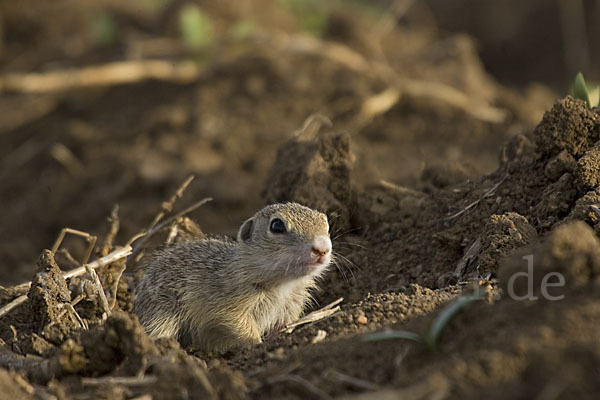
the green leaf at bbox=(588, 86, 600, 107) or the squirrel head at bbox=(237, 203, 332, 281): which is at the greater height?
the green leaf at bbox=(588, 86, 600, 107)

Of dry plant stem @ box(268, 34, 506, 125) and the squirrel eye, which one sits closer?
the squirrel eye

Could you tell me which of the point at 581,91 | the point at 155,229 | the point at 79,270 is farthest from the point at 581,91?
the point at 79,270

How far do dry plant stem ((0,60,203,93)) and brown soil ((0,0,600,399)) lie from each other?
0.27m

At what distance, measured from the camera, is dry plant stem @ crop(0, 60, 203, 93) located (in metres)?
9.02

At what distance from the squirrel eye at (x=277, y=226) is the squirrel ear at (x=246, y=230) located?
1.05 feet

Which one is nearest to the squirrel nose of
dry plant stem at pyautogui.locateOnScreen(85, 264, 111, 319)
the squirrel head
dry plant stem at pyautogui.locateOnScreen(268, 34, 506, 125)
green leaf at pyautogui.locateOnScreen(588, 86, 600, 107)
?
the squirrel head

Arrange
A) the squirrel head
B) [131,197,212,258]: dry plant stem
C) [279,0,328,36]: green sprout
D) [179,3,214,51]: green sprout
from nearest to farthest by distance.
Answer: the squirrel head
[131,197,212,258]: dry plant stem
[179,3,214,51]: green sprout
[279,0,328,36]: green sprout

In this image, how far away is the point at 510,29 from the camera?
1351 cm

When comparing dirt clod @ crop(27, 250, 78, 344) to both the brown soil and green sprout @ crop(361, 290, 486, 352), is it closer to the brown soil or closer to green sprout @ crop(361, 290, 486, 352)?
the brown soil

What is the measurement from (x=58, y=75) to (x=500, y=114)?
218 inches

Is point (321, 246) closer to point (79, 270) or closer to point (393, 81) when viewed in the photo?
point (79, 270)

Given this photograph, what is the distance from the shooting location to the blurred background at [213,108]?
27.6 ft

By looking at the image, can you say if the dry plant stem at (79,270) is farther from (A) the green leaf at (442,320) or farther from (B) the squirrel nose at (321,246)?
(A) the green leaf at (442,320)

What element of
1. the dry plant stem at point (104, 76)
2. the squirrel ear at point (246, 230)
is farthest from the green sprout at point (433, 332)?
the dry plant stem at point (104, 76)
